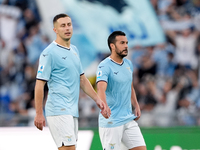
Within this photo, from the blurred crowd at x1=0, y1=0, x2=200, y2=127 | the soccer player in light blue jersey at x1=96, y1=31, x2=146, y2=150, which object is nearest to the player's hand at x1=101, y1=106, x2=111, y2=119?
the soccer player in light blue jersey at x1=96, y1=31, x2=146, y2=150

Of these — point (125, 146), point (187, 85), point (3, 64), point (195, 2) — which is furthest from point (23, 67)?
point (125, 146)

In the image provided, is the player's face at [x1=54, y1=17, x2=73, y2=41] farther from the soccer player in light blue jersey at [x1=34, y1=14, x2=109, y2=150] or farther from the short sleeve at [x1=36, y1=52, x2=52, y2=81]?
the short sleeve at [x1=36, y1=52, x2=52, y2=81]

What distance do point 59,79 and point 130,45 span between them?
742 cm

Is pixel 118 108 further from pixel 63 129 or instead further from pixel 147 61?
pixel 147 61

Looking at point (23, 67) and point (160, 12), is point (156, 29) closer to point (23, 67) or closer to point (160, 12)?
point (160, 12)

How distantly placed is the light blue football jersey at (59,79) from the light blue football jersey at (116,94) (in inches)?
25.4

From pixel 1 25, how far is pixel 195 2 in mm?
5696

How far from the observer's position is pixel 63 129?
14.5ft

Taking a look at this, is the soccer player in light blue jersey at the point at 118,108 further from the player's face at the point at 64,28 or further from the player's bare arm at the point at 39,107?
the player's bare arm at the point at 39,107

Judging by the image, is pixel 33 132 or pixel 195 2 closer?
pixel 33 132

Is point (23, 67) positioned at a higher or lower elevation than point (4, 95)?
higher

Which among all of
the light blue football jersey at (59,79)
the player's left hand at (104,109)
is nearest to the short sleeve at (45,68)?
the light blue football jersey at (59,79)

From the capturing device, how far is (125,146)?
5.35 metres

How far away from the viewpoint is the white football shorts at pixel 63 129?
4.41 metres
